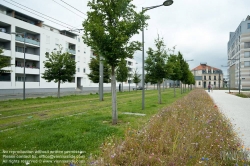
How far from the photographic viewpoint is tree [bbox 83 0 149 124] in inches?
291

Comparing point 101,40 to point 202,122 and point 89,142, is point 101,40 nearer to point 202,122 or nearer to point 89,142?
point 89,142

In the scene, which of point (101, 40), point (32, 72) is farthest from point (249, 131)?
point (32, 72)

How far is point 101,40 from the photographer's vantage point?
750 centimetres

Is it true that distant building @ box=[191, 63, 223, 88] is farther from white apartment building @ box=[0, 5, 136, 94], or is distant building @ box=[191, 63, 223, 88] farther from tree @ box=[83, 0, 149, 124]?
tree @ box=[83, 0, 149, 124]

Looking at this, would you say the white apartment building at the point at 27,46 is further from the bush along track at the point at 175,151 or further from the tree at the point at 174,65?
the bush along track at the point at 175,151

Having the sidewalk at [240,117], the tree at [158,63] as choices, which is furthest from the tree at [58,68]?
the sidewalk at [240,117]

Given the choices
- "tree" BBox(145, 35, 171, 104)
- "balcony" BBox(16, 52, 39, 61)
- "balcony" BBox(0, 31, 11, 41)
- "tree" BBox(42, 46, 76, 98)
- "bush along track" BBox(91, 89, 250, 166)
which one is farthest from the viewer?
"balcony" BBox(16, 52, 39, 61)

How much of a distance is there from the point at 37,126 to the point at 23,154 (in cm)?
293

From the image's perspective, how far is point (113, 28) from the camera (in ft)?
24.7

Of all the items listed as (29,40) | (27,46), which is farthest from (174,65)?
(27,46)

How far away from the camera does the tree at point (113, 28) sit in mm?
7402

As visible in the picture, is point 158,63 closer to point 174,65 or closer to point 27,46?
point 174,65

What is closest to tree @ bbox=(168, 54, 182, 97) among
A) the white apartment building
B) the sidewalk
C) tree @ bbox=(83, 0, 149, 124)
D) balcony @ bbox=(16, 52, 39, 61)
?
the sidewalk

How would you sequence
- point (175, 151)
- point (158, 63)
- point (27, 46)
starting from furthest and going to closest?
point (27, 46)
point (158, 63)
point (175, 151)
